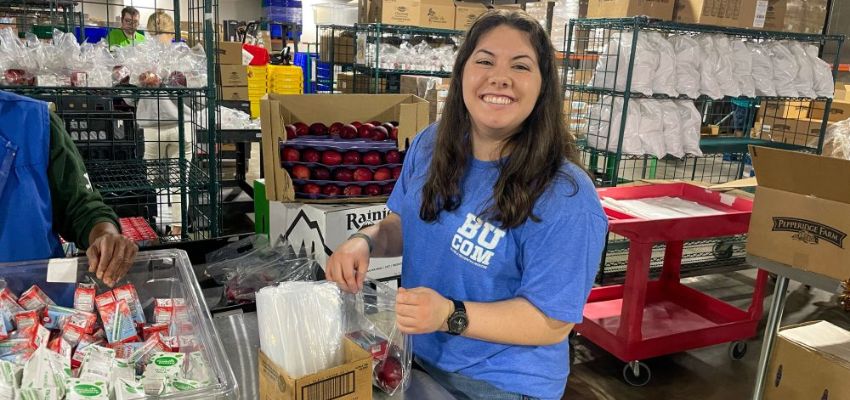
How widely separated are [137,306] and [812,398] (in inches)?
98.9

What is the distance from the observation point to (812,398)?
247 cm

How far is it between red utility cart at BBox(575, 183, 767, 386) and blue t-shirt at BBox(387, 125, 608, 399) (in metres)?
1.49

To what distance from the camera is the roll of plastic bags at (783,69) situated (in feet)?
14.2

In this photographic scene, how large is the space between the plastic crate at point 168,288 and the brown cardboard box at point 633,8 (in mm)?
3209

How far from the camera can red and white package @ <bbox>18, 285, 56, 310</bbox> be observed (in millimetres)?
1215

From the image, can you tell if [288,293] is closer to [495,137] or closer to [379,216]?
[495,137]

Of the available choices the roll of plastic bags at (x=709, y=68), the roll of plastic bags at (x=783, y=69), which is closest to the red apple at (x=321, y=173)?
the roll of plastic bags at (x=709, y=68)

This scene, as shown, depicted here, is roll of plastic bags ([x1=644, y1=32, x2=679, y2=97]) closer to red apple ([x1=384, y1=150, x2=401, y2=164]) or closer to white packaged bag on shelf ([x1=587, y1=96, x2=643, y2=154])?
white packaged bag on shelf ([x1=587, y1=96, x2=643, y2=154])

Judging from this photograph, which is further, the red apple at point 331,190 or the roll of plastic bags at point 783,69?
the roll of plastic bags at point 783,69

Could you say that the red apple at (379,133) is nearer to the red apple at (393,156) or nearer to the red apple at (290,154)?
the red apple at (393,156)

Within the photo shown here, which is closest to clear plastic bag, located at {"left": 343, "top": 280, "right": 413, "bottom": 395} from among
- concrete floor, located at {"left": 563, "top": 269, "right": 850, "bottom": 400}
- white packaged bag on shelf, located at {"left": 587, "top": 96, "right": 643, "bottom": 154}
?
concrete floor, located at {"left": 563, "top": 269, "right": 850, "bottom": 400}

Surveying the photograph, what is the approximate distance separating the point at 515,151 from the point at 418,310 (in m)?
0.41

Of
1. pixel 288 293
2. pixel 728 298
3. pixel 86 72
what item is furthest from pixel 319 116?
pixel 728 298

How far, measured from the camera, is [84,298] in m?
1.25
